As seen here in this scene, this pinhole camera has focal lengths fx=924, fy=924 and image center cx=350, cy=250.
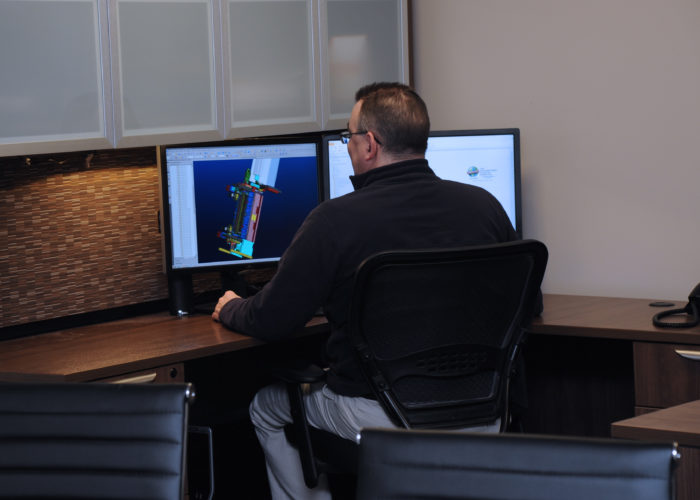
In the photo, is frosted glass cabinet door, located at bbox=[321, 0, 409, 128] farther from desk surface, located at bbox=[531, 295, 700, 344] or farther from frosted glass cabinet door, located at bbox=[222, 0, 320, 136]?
desk surface, located at bbox=[531, 295, 700, 344]

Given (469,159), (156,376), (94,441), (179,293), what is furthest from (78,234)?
(94,441)

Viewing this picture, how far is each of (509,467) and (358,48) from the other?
2209 mm

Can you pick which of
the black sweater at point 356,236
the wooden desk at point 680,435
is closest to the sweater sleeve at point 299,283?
the black sweater at point 356,236

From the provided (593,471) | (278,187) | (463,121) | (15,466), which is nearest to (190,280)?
(278,187)

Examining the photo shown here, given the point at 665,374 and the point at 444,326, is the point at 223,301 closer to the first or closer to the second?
the point at 444,326

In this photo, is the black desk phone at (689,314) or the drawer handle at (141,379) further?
the black desk phone at (689,314)

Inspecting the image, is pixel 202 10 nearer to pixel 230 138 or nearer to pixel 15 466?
pixel 230 138

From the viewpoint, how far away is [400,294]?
1.96m

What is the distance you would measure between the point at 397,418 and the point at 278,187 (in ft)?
3.41

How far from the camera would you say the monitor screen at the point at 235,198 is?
2711 mm

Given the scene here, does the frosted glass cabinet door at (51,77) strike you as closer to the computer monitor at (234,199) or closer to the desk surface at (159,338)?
the computer monitor at (234,199)

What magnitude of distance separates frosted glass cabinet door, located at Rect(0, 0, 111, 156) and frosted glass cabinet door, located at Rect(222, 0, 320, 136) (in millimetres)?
440

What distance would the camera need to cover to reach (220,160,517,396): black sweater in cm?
208

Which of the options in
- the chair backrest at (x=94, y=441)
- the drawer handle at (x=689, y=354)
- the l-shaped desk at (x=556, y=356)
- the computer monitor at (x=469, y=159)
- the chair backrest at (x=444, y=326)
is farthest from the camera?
the computer monitor at (x=469, y=159)
